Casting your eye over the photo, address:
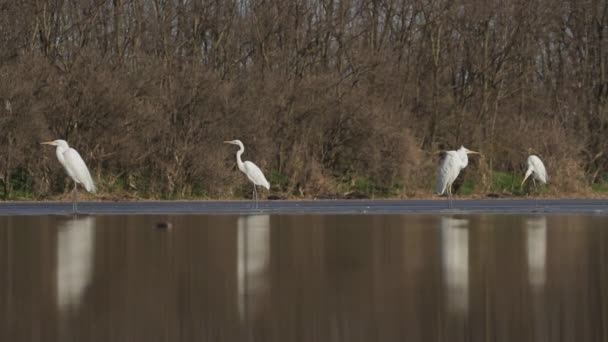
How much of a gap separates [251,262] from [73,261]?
2.21 metres

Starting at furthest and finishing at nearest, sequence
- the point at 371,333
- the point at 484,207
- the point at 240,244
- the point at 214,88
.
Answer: the point at 214,88
the point at 484,207
the point at 240,244
the point at 371,333

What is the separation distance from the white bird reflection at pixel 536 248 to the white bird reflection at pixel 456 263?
0.73m

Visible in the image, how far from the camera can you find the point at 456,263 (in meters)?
15.9

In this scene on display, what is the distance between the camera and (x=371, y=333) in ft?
33.2

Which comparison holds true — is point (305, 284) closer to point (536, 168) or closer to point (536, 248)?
point (536, 248)

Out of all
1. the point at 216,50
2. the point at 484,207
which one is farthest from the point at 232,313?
the point at 216,50

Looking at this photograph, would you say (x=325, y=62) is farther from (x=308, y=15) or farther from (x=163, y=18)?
(x=163, y=18)

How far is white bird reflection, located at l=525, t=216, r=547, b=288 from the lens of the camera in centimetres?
1416

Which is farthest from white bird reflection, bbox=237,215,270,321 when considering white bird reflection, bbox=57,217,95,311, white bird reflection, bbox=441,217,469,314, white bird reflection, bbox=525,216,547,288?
white bird reflection, bbox=525,216,547,288

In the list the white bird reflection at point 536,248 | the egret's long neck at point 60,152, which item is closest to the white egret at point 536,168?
the white bird reflection at point 536,248

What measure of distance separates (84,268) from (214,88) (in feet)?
76.7

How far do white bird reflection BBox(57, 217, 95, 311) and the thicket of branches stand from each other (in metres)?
12.7

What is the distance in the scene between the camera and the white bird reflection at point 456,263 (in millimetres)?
12023

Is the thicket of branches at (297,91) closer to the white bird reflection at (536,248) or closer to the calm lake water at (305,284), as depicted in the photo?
the white bird reflection at (536,248)
